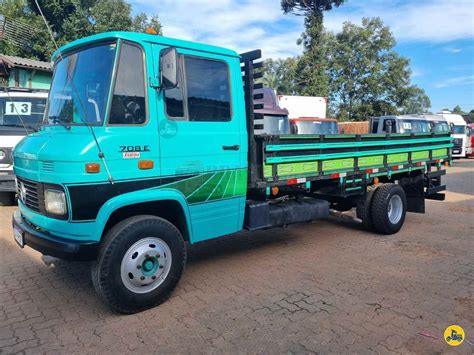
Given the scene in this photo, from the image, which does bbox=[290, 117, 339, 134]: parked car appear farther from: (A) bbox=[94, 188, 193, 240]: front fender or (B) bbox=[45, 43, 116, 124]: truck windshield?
(B) bbox=[45, 43, 116, 124]: truck windshield


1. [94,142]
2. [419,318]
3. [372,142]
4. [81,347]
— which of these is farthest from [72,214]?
[372,142]

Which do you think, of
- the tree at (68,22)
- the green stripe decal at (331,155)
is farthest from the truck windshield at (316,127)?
the tree at (68,22)

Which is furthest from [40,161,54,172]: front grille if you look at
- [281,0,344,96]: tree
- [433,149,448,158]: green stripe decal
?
[281,0,344,96]: tree

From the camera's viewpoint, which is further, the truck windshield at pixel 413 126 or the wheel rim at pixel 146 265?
the truck windshield at pixel 413 126

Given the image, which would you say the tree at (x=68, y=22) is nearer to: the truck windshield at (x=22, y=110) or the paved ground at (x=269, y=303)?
the truck windshield at (x=22, y=110)

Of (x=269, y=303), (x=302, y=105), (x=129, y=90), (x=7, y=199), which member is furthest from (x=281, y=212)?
(x=302, y=105)

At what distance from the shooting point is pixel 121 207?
138 inches

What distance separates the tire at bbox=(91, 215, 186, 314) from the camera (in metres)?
3.41

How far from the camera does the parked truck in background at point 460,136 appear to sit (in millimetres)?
25391

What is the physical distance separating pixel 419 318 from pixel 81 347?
10.0 feet

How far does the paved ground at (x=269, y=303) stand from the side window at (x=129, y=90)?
1.88 m

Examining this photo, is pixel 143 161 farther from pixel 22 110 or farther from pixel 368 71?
pixel 368 71

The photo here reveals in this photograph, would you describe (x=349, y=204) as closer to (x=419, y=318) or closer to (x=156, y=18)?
A: (x=419, y=318)

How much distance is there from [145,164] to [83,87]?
958 millimetres
